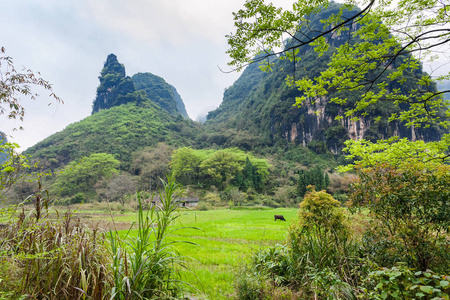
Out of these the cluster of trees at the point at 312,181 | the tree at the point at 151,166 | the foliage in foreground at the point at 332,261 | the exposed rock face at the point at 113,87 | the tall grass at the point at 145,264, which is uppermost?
the exposed rock face at the point at 113,87

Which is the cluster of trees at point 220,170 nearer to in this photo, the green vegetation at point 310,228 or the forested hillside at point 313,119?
the forested hillside at point 313,119

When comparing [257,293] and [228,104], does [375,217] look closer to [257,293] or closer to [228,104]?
[257,293]

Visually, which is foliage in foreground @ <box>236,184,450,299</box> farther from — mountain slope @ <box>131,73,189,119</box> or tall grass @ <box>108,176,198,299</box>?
mountain slope @ <box>131,73,189,119</box>

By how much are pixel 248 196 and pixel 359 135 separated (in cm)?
4757

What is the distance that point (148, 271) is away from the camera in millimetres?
2250

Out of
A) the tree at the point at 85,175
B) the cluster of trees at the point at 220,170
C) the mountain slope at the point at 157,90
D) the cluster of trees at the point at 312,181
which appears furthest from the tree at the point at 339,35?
the mountain slope at the point at 157,90

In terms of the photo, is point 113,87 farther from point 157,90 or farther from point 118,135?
point 118,135

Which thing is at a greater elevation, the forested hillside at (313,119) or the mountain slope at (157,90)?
the mountain slope at (157,90)

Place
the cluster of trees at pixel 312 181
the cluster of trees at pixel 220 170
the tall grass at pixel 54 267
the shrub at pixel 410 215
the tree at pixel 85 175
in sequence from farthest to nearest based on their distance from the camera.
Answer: the cluster of trees at pixel 220 170 < the tree at pixel 85 175 < the cluster of trees at pixel 312 181 < the shrub at pixel 410 215 < the tall grass at pixel 54 267

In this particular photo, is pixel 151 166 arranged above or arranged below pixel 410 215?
above

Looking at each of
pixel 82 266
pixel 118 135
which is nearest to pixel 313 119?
pixel 118 135

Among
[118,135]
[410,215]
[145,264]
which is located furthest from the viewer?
[118,135]

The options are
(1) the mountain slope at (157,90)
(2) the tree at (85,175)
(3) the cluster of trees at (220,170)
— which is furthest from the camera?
(1) the mountain slope at (157,90)

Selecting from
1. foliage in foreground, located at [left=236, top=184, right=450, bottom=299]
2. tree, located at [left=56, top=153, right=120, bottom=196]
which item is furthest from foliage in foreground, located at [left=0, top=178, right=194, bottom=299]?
tree, located at [left=56, top=153, right=120, bottom=196]
